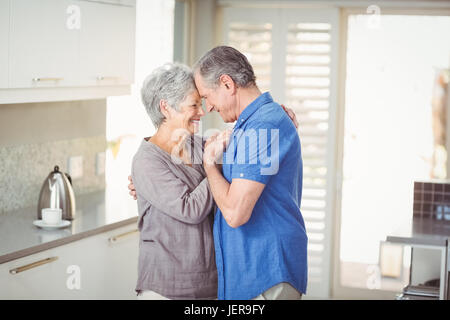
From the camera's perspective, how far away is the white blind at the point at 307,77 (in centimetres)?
464

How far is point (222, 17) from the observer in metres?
4.80

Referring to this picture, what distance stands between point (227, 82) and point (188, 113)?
0.28 m

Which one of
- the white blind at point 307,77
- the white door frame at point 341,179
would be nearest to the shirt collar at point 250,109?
the white blind at point 307,77

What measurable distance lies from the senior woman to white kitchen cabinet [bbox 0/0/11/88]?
741mm

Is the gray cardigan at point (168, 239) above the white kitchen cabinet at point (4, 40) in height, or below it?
below

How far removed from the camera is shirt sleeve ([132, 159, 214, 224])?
1936mm

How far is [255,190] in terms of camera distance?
5.77 feet

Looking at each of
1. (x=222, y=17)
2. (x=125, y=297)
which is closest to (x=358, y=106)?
(x=222, y=17)

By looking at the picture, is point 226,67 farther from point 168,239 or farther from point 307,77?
point 307,77

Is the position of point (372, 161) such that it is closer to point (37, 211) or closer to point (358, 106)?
point (358, 106)

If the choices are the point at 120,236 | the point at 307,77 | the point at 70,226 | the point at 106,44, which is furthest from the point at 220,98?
the point at 307,77

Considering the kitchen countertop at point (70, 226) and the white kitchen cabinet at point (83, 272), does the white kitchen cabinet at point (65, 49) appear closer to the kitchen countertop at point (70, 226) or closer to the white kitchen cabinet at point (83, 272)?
the kitchen countertop at point (70, 226)

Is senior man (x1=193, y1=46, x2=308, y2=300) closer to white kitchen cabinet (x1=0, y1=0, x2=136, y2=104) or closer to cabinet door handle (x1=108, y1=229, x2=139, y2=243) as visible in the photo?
white kitchen cabinet (x1=0, y1=0, x2=136, y2=104)

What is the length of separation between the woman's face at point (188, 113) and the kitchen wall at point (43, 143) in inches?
48.7
